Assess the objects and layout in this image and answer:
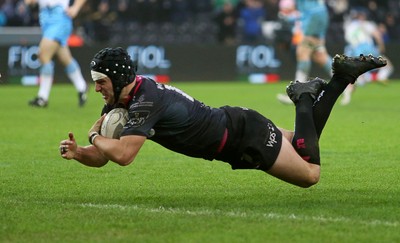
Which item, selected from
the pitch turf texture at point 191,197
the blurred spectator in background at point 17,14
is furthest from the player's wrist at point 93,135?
the blurred spectator in background at point 17,14

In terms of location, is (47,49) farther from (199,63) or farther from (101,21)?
(101,21)

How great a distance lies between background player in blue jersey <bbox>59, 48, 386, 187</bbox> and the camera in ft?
24.2

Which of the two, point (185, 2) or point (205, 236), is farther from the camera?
point (185, 2)

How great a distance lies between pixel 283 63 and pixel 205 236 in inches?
860

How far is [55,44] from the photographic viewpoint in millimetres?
18375

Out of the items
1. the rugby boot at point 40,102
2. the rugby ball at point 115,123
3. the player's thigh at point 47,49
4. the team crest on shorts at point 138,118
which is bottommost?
the rugby boot at point 40,102

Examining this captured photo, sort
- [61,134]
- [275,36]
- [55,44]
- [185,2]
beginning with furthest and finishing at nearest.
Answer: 1. [185,2]
2. [275,36]
3. [55,44]
4. [61,134]

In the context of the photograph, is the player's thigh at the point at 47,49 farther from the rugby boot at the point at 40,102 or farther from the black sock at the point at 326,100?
the black sock at the point at 326,100

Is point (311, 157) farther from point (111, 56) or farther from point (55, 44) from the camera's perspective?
point (55, 44)

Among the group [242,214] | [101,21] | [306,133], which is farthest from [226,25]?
[242,214]

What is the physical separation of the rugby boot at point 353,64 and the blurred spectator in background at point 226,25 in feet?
71.0

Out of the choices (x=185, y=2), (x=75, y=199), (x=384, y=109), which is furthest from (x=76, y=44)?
(x=75, y=199)

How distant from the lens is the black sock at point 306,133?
806cm

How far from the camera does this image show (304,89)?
8.50m
